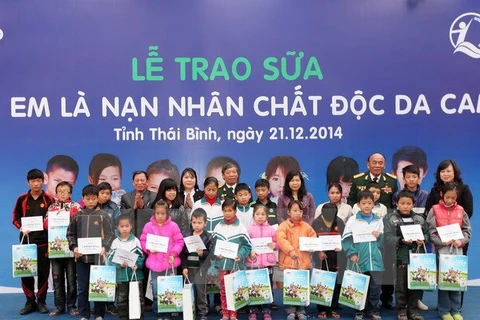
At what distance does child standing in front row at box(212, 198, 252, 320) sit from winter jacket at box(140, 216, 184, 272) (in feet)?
1.00

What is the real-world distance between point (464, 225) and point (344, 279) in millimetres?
1121

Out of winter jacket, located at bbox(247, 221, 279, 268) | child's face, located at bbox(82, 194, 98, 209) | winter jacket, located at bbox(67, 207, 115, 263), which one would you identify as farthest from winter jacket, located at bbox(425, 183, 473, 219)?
child's face, located at bbox(82, 194, 98, 209)

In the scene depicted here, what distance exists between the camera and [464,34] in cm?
617

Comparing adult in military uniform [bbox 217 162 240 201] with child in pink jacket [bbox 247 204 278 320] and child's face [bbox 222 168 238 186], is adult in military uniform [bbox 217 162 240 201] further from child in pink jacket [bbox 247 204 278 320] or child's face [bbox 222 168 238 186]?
child in pink jacket [bbox 247 204 278 320]

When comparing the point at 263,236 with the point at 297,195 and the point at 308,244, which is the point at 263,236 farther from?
the point at 297,195

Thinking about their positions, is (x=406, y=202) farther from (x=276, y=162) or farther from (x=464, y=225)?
(x=276, y=162)

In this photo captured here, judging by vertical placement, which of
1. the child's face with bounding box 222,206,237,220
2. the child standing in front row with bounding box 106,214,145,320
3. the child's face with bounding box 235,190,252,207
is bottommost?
the child standing in front row with bounding box 106,214,145,320

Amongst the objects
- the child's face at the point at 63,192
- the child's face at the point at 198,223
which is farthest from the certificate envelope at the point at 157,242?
the child's face at the point at 63,192

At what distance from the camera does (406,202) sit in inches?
198

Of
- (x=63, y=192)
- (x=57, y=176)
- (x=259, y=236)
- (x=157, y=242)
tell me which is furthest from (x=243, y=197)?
(x=57, y=176)

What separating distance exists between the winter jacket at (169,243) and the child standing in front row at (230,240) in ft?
1.00

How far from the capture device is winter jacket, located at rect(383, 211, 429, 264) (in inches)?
197

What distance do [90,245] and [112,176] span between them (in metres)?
1.34

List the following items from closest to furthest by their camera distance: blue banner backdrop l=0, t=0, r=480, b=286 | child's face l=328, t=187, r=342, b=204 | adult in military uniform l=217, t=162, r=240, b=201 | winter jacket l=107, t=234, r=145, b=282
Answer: winter jacket l=107, t=234, r=145, b=282
child's face l=328, t=187, r=342, b=204
adult in military uniform l=217, t=162, r=240, b=201
blue banner backdrop l=0, t=0, r=480, b=286
